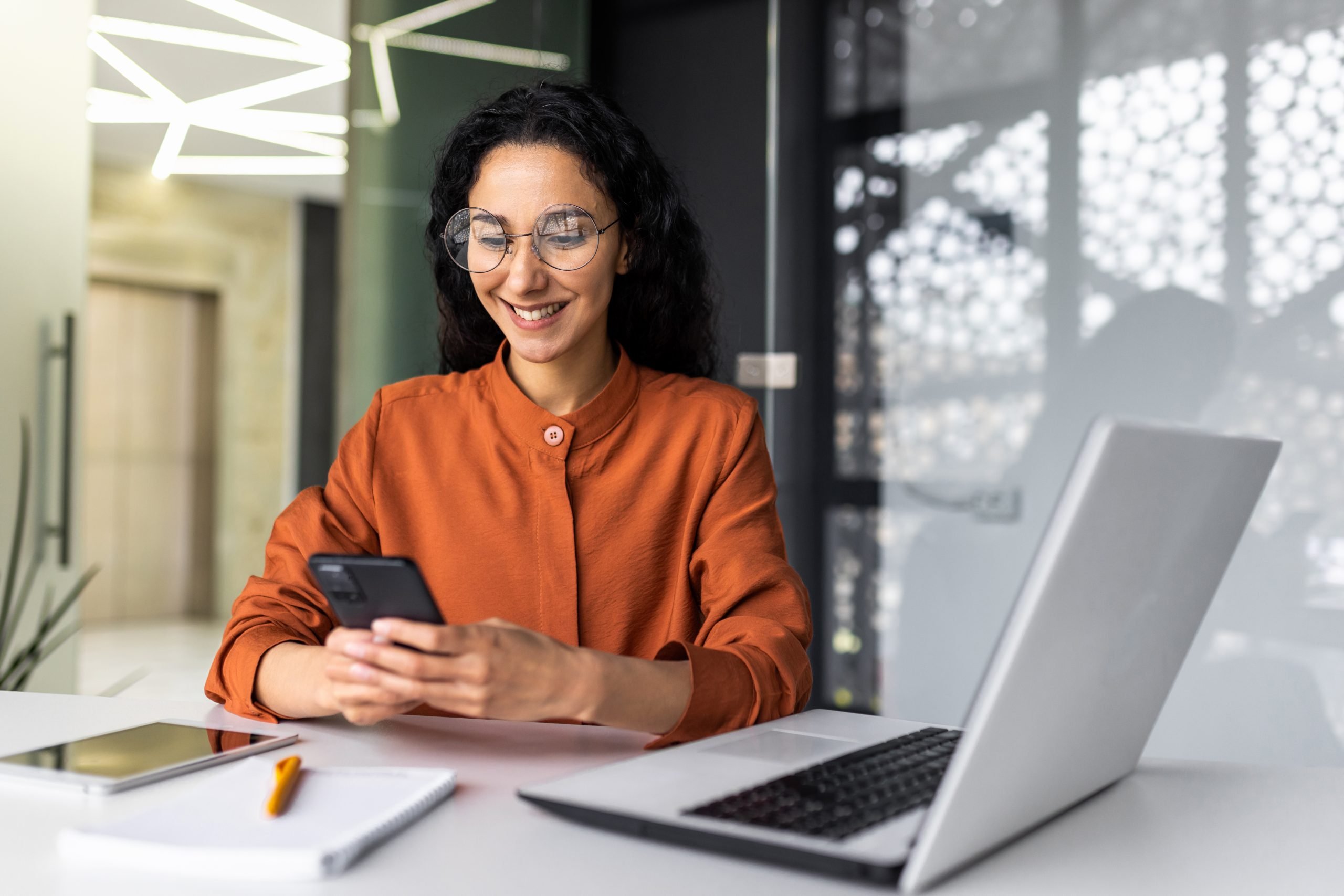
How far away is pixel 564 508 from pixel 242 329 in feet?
21.8

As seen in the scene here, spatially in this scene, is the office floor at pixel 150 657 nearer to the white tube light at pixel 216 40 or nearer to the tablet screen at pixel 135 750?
the white tube light at pixel 216 40

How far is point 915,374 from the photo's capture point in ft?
10.0

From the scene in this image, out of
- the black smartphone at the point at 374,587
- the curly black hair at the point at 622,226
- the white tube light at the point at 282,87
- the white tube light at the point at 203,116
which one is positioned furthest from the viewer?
the white tube light at the point at 203,116

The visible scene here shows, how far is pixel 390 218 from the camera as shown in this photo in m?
3.34

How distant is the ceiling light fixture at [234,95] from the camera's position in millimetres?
3592

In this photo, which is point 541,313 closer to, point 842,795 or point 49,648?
point 842,795

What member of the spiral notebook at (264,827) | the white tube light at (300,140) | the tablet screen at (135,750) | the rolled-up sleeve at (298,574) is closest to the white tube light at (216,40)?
the white tube light at (300,140)

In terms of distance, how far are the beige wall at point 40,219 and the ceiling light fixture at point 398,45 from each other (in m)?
0.76

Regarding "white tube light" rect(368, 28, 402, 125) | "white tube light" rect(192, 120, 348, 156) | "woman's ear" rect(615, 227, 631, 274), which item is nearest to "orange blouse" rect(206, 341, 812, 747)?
"woman's ear" rect(615, 227, 631, 274)

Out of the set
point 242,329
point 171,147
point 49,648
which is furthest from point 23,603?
point 242,329

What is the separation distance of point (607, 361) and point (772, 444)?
1740 millimetres

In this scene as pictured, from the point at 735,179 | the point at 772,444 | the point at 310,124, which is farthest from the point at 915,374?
the point at 310,124

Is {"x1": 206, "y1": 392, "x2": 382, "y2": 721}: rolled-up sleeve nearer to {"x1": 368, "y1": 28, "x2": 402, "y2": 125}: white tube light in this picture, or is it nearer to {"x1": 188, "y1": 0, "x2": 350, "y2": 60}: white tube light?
{"x1": 368, "y1": 28, "x2": 402, "y2": 125}: white tube light

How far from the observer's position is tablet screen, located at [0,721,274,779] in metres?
0.86
